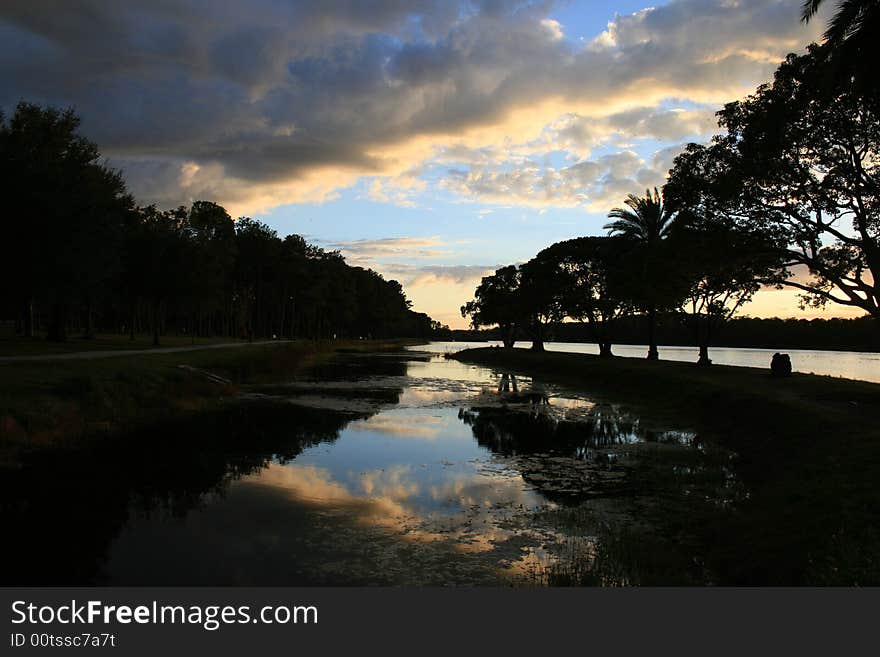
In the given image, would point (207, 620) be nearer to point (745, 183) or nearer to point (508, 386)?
point (745, 183)

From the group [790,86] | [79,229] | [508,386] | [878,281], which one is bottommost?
[508,386]

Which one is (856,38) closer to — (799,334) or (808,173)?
(808,173)

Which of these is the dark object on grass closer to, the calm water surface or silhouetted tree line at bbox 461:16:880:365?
silhouetted tree line at bbox 461:16:880:365

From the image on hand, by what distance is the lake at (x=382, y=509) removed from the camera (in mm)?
9055

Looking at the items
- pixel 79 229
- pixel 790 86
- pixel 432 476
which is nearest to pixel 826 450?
pixel 432 476

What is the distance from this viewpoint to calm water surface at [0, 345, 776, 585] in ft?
29.9

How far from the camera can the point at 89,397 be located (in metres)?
21.1

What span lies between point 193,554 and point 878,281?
26087mm

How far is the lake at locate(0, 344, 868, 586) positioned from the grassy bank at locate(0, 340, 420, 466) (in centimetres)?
137

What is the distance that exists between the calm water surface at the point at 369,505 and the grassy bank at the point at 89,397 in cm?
167

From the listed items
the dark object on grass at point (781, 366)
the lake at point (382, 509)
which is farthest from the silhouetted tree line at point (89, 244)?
the dark object on grass at point (781, 366)

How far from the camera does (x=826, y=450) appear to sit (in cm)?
1454

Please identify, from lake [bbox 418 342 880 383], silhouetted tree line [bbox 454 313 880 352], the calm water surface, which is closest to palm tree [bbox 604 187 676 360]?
lake [bbox 418 342 880 383]

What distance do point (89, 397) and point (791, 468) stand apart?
23528mm
